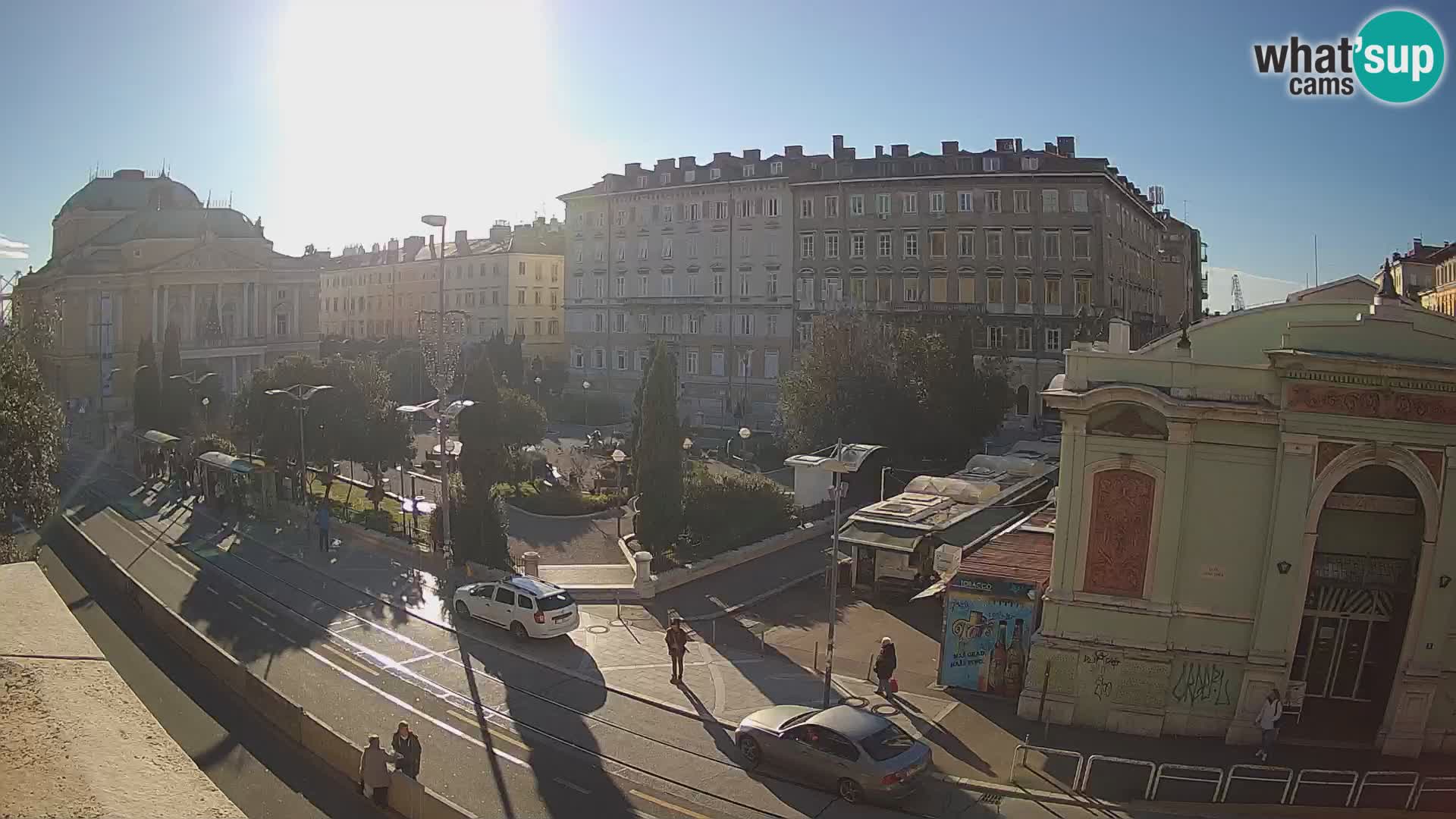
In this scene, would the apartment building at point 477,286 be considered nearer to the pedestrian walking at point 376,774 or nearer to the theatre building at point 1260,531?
the theatre building at point 1260,531

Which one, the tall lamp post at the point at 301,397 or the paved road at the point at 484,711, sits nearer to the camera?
the paved road at the point at 484,711

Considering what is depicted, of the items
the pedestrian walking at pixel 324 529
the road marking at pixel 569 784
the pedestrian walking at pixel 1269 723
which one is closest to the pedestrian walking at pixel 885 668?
the pedestrian walking at pixel 1269 723

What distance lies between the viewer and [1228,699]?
19156 mm


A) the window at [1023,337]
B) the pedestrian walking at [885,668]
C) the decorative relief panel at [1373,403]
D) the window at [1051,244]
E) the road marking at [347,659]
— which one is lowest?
the road marking at [347,659]

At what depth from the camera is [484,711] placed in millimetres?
20000

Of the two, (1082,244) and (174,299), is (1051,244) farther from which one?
(174,299)

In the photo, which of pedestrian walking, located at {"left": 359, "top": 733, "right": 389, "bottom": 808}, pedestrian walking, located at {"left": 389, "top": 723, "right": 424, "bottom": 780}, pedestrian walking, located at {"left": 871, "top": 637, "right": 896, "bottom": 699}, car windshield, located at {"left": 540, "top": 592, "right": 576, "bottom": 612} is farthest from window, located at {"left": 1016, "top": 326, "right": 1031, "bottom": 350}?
pedestrian walking, located at {"left": 359, "top": 733, "right": 389, "bottom": 808}

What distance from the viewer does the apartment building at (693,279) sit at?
71.4 meters

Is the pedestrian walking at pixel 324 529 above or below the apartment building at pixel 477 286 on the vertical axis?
below

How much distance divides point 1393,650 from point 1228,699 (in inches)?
148

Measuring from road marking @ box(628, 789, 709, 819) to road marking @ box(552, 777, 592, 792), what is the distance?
0.77 metres

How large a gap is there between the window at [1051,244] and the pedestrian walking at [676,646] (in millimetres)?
47664

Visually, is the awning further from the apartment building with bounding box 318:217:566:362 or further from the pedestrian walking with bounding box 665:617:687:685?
the apartment building with bounding box 318:217:566:362

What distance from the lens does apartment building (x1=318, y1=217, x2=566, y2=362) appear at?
9388 cm
